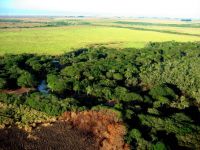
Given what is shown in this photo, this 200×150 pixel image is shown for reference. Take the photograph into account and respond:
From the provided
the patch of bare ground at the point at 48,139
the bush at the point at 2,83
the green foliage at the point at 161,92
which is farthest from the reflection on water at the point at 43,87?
the green foliage at the point at 161,92

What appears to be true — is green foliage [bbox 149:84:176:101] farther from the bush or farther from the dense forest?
the bush

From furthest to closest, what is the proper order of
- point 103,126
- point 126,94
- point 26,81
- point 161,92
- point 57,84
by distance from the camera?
point 26,81 < point 57,84 < point 161,92 < point 126,94 < point 103,126

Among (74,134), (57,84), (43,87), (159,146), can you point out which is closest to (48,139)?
(74,134)

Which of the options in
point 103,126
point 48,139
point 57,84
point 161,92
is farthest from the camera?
point 57,84

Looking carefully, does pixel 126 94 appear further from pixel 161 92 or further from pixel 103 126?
pixel 103 126

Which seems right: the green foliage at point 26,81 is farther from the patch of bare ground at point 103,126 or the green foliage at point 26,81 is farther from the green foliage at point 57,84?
the patch of bare ground at point 103,126

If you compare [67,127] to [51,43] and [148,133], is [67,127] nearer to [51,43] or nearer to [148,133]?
[148,133]

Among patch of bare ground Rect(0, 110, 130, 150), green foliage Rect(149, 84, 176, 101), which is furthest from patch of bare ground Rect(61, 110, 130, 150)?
green foliage Rect(149, 84, 176, 101)
